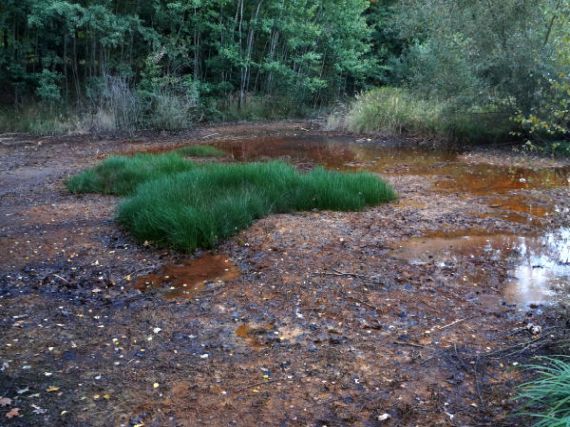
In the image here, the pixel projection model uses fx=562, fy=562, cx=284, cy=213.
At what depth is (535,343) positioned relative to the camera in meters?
3.75

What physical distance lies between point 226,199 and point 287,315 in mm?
2275

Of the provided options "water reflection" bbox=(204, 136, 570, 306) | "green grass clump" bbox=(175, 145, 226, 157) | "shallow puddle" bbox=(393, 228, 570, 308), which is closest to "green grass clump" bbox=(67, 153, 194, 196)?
"green grass clump" bbox=(175, 145, 226, 157)

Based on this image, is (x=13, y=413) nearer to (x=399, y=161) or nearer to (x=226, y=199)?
(x=226, y=199)

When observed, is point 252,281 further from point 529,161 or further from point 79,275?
point 529,161

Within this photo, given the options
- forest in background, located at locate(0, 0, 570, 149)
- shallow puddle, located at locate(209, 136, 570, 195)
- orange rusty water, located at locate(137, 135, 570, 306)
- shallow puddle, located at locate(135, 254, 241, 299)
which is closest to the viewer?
shallow puddle, located at locate(135, 254, 241, 299)

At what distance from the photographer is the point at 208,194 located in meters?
6.40

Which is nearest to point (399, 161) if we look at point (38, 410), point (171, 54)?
point (171, 54)

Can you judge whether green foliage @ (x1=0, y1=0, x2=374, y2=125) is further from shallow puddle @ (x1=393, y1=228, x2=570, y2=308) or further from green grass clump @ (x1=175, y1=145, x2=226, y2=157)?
shallow puddle @ (x1=393, y1=228, x2=570, y2=308)

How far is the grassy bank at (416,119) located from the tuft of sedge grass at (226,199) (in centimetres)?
599

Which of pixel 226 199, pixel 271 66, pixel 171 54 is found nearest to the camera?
pixel 226 199

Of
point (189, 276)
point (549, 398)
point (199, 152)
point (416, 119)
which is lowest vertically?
point (189, 276)

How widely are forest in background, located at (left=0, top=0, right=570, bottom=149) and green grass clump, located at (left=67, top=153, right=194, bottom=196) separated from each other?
18.6 feet

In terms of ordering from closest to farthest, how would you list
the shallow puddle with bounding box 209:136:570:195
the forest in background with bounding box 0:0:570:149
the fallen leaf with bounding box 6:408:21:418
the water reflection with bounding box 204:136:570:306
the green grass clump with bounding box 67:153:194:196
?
the fallen leaf with bounding box 6:408:21:418, the water reflection with bounding box 204:136:570:306, the green grass clump with bounding box 67:153:194:196, the shallow puddle with bounding box 209:136:570:195, the forest in background with bounding box 0:0:570:149

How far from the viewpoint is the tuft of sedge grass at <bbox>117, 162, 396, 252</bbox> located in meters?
5.62
